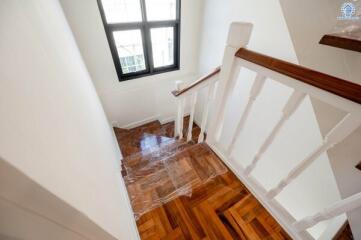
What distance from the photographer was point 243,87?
2061mm

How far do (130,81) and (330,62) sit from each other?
2.53m

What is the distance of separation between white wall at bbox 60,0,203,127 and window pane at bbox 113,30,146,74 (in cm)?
19

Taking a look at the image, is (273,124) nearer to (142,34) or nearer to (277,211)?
(277,211)

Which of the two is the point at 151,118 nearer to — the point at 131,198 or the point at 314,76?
the point at 131,198

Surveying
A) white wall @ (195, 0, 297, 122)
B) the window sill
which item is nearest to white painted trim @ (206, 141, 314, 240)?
white wall @ (195, 0, 297, 122)

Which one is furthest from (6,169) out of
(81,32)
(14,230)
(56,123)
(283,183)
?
(81,32)

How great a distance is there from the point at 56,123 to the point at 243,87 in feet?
6.65

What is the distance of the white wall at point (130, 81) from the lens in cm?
200

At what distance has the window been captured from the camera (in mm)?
2182

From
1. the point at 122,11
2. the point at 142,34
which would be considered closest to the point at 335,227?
the point at 142,34

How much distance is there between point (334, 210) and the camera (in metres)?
0.68

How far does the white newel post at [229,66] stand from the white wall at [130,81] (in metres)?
1.93

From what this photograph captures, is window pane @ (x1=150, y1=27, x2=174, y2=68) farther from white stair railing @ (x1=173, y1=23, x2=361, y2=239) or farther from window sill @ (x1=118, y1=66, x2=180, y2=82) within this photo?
white stair railing @ (x1=173, y1=23, x2=361, y2=239)

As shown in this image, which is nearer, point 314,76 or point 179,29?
point 314,76
